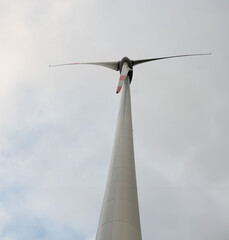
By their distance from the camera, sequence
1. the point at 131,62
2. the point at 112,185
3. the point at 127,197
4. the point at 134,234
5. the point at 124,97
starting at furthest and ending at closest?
the point at 131,62 → the point at 124,97 → the point at 112,185 → the point at 127,197 → the point at 134,234

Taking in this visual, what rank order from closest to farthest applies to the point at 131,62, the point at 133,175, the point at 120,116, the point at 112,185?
the point at 112,185 → the point at 133,175 → the point at 120,116 → the point at 131,62

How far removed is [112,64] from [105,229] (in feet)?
78.5

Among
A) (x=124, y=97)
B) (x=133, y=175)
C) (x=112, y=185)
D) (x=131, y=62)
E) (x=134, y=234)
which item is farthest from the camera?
(x=131, y=62)

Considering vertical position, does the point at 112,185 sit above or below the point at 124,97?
below

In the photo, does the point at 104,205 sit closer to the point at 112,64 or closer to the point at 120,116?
the point at 120,116

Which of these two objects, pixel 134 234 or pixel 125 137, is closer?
pixel 134 234

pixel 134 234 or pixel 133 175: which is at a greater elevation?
pixel 133 175

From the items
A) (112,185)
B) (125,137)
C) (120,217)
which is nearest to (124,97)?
(125,137)

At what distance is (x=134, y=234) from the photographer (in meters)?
8.79

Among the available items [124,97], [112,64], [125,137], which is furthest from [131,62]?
[125,137]

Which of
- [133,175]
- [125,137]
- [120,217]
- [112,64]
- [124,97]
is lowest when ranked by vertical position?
[120,217]

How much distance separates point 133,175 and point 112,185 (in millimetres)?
1323

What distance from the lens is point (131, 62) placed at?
1177 inches

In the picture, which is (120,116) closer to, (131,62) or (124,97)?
(124,97)
